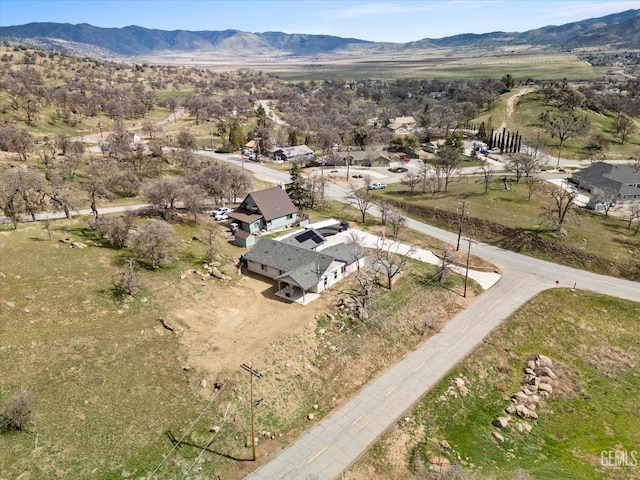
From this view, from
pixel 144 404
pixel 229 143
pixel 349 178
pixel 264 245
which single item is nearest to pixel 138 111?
pixel 229 143

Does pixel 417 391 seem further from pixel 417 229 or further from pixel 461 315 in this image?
pixel 417 229

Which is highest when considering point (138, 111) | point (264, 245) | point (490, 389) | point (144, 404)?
point (138, 111)

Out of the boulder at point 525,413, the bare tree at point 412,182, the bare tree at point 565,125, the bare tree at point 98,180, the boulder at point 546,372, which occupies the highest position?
the bare tree at point 565,125

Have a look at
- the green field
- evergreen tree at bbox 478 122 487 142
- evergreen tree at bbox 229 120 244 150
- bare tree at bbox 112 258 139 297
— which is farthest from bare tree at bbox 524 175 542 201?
evergreen tree at bbox 229 120 244 150

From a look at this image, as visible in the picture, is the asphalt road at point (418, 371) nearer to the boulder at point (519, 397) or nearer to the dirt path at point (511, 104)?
the boulder at point (519, 397)

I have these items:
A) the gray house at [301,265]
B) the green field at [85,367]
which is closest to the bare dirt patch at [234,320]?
the gray house at [301,265]

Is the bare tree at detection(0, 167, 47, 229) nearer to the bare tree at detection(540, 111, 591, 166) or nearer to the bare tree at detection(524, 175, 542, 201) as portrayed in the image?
the bare tree at detection(524, 175, 542, 201)
